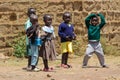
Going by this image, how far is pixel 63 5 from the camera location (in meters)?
12.2

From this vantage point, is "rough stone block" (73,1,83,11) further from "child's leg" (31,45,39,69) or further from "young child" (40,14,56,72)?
"child's leg" (31,45,39,69)

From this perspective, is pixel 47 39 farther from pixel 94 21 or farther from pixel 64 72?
pixel 94 21

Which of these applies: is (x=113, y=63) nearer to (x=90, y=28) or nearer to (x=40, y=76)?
(x=90, y=28)

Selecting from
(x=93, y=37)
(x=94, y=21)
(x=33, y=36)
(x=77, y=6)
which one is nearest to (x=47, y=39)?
(x=33, y=36)

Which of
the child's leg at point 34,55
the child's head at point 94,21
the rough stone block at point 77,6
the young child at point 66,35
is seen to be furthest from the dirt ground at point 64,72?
the rough stone block at point 77,6

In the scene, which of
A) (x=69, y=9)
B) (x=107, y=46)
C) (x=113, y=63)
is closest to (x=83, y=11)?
(x=69, y=9)

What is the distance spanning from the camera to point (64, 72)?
29.8 feet

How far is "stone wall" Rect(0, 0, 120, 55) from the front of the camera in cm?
Answer: 1177

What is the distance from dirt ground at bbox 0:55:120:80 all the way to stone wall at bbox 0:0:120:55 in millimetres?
949

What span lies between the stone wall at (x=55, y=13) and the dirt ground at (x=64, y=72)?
949 mm

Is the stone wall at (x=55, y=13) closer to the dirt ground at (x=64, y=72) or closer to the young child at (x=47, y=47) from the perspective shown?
the dirt ground at (x=64, y=72)

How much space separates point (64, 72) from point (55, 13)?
339 centimetres

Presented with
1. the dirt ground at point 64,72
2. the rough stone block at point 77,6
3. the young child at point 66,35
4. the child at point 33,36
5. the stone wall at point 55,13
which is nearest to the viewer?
the dirt ground at point 64,72

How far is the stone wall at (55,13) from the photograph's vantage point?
11.8 metres
